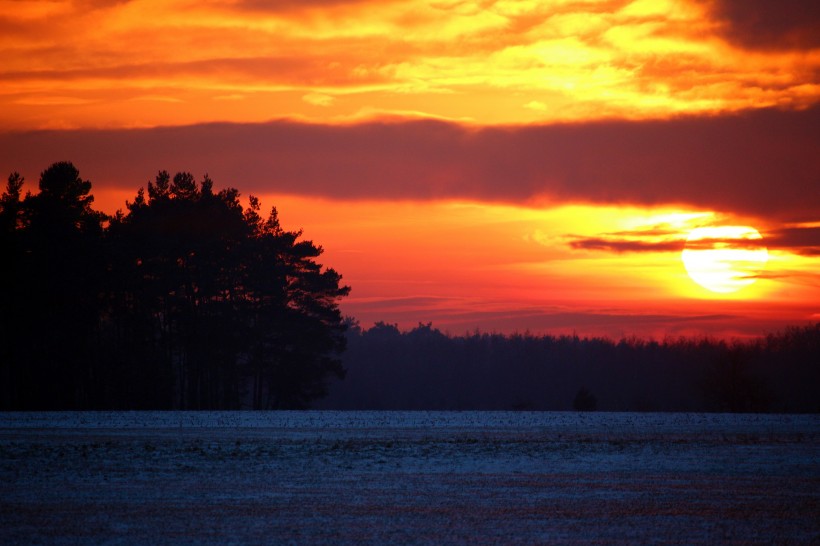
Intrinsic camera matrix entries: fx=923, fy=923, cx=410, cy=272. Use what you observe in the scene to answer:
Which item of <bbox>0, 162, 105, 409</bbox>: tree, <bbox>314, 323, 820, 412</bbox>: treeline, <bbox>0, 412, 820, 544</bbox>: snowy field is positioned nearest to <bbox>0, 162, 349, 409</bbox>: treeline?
<bbox>0, 162, 105, 409</bbox>: tree

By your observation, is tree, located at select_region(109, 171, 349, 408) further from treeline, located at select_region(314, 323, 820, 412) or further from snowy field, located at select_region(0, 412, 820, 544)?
treeline, located at select_region(314, 323, 820, 412)

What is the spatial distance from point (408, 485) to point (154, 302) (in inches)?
1723

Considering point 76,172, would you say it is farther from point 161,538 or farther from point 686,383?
point 686,383

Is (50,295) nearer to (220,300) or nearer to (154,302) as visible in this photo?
(154,302)

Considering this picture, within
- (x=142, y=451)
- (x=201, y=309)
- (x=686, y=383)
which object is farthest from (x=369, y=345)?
(x=142, y=451)

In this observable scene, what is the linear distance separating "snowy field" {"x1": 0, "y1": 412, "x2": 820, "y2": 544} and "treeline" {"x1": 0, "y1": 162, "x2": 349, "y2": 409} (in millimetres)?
22500

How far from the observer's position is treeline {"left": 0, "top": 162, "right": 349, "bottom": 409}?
5862 cm

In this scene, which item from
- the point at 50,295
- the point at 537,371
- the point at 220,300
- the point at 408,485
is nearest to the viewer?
the point at 408,485

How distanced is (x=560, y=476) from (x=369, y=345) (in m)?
116

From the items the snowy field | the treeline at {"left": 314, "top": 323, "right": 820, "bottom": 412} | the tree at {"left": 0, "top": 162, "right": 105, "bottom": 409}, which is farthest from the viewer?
the treeline at {"left": 314, "top": 323, "right": 820, "bottom": 412}

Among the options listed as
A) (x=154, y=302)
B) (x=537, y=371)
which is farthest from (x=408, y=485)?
(x=537, y=371)

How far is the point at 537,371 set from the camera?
137 metres

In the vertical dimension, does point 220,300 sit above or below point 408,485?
above

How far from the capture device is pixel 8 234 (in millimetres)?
59656
